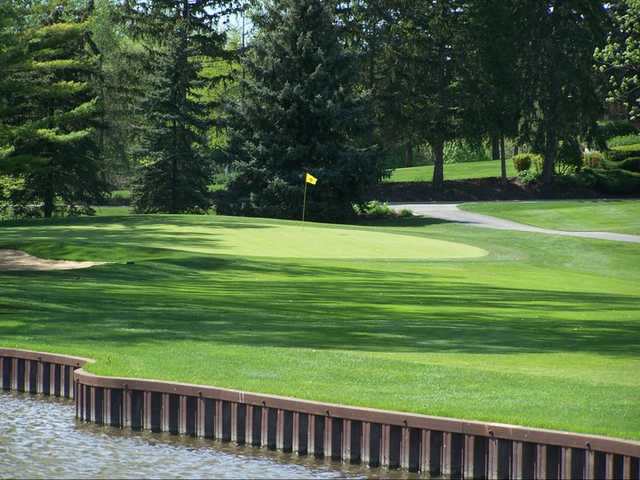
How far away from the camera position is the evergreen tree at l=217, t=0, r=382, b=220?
203 ft

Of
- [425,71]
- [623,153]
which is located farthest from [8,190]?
[623,153]

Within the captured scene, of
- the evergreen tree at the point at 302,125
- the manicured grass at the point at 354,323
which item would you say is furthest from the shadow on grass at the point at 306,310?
the evergreen tree at the point at 302,125

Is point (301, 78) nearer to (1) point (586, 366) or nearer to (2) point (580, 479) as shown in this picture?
(1) point (586, 366)

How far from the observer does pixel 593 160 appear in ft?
267

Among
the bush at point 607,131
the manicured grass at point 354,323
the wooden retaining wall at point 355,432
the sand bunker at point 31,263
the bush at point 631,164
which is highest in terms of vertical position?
the bush at point 607,131

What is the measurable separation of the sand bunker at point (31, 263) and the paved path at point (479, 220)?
2401 cm

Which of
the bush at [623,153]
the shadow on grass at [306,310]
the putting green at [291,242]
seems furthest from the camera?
the bush at [623,153]

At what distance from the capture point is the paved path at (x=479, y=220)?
50812 millimetres

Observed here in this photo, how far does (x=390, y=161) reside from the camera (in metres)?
112

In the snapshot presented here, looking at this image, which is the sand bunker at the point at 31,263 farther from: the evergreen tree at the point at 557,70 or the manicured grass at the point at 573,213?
the evergreen tree at the point at 557,70

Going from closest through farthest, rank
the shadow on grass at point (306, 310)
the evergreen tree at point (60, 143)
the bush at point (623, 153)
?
the shadow on grass at point (306, 310) < the evergreen tree at point (60, 143) < the bush at point (623, 153)

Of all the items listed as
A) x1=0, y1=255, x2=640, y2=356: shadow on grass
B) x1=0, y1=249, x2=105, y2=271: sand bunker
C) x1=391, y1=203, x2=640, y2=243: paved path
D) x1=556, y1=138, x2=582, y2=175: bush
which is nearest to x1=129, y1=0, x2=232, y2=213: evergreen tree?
x1=391, y1=203, x2=640, y2=243: paved path

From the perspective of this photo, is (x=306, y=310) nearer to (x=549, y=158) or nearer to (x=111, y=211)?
(x=549, y=158)

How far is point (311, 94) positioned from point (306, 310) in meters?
39.4
